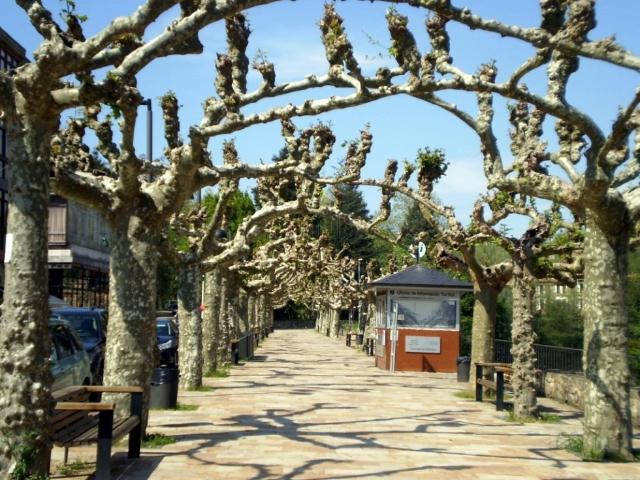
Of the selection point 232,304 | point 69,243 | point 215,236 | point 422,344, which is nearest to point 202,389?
point 215,236

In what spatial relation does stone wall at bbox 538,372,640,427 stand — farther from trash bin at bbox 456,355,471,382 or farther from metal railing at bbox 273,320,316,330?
metal railing at bbox 273,320,316,330

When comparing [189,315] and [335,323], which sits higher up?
[189,315]

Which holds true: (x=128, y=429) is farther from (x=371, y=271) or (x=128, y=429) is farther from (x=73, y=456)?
(x=371, y=271)

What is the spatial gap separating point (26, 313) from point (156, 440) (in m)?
4.23

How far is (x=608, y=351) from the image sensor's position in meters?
10.6

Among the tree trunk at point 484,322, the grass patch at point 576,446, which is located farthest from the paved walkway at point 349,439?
the tree trunk at point 484,322

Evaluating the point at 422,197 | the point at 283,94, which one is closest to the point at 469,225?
the point at 422,197

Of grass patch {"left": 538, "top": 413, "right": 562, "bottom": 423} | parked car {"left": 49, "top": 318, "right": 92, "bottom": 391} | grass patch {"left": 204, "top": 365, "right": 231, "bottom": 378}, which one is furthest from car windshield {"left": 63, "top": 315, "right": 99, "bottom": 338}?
grass patch {"left": 538, "top": 413, "right": 562, "bottom": 423}

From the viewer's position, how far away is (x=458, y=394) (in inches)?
748

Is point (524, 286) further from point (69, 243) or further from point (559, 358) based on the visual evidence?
point (69, 243)

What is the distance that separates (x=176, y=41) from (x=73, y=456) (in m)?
4.94

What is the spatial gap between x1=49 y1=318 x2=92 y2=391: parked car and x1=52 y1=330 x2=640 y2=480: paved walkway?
1343 mm

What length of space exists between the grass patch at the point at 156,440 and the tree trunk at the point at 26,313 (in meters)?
3.51

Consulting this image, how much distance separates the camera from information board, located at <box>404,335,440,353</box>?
26672mm
